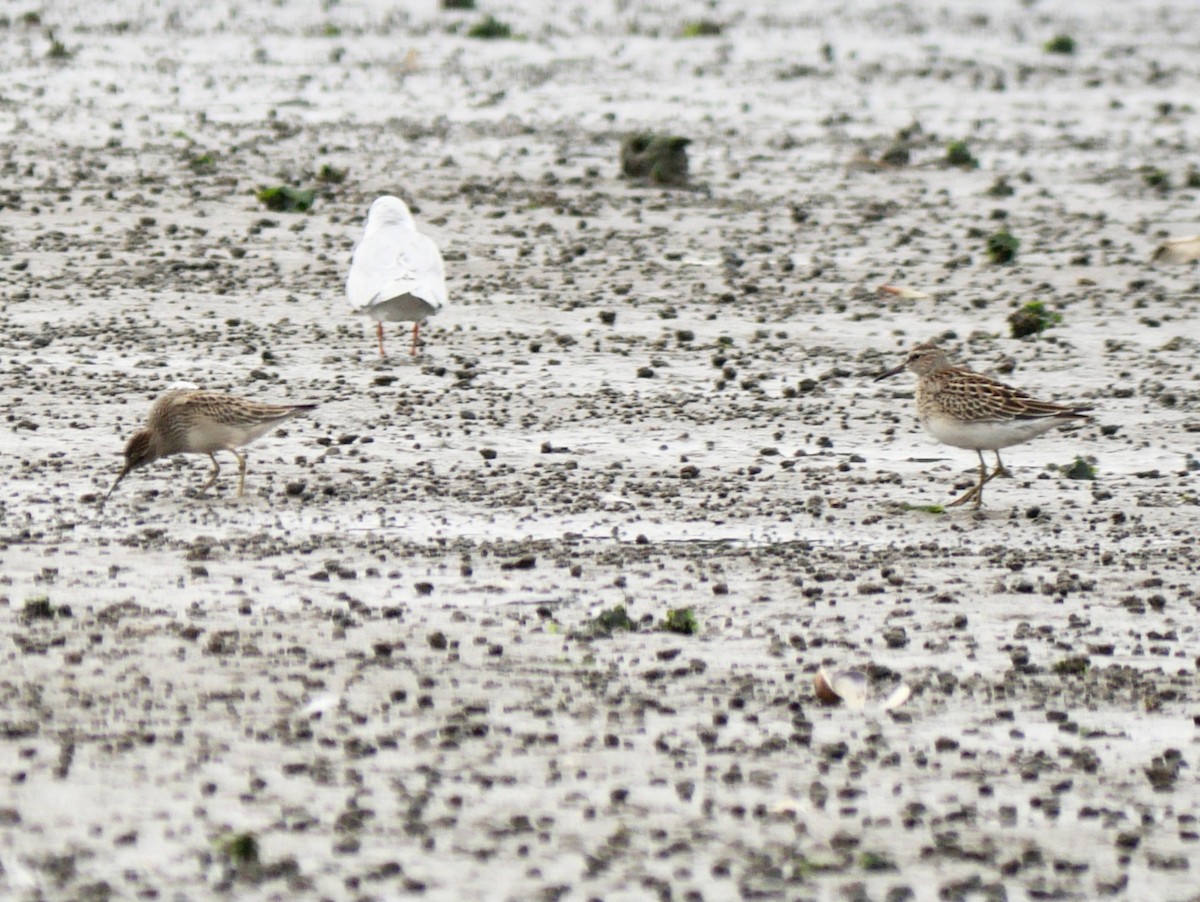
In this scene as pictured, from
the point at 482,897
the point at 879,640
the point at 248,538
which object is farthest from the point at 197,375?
the point at 482,897

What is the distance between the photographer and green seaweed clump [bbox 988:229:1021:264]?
1606 cm

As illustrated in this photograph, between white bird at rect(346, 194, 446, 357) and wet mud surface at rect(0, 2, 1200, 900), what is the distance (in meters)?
0.31

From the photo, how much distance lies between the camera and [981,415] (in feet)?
32.7

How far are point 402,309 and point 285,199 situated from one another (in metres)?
4.27

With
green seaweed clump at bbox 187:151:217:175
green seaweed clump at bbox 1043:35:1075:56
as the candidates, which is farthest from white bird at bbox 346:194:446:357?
green seaweed clump at bbox 1043:35:1075:56

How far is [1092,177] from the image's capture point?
20.6 meters

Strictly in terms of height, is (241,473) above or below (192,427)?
below

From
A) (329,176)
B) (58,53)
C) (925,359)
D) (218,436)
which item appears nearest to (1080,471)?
(925,359)

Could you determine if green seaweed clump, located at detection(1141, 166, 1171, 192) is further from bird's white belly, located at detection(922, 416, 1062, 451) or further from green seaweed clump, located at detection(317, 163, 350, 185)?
bird's white belly, located at detection(922, 416, 1062, 451)

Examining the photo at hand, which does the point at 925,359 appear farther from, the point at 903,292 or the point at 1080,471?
the point at 903,292

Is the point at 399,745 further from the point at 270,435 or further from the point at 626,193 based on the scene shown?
the point at 626,193

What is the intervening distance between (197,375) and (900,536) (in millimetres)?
4443

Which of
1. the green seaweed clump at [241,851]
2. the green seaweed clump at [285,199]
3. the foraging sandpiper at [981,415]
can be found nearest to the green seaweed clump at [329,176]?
the green seaweed clump at [285,199]

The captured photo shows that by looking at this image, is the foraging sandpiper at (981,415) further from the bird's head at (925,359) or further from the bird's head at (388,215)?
the bird's head at (388,215)
